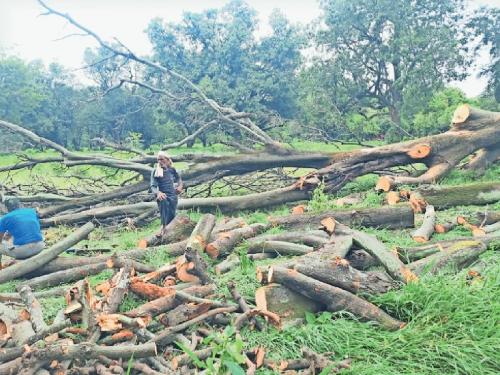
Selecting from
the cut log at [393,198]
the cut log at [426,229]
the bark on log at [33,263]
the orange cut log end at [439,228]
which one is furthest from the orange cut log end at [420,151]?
the bark on log at [33,263]

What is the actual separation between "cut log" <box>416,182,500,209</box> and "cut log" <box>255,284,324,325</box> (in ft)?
14.6

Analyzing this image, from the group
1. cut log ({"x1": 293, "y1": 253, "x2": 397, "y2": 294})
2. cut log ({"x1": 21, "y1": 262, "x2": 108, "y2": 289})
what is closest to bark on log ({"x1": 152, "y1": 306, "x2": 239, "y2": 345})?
cut log ({"x1": 293, "y1": 253, "x2": 397, "y2": 294})

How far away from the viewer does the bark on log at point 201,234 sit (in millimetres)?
6024

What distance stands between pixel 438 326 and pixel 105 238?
6.72 meters

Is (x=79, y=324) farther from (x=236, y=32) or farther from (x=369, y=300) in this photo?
(x=236, y=32)

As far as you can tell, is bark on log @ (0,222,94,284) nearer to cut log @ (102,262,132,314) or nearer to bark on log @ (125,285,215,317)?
cut log @ (102,262,132,314)

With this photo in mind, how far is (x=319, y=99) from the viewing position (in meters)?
26.6

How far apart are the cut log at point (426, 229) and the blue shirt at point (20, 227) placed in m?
4.98

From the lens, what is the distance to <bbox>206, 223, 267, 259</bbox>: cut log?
613cm

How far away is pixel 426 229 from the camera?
660cm

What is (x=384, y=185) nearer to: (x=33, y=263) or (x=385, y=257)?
(x=385, y=257)

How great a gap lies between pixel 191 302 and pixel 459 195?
561 centimetres

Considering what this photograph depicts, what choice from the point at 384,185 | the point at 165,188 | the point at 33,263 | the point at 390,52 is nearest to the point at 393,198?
the point at 384,185

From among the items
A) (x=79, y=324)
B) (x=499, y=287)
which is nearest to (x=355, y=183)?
(x=499, y=287)
